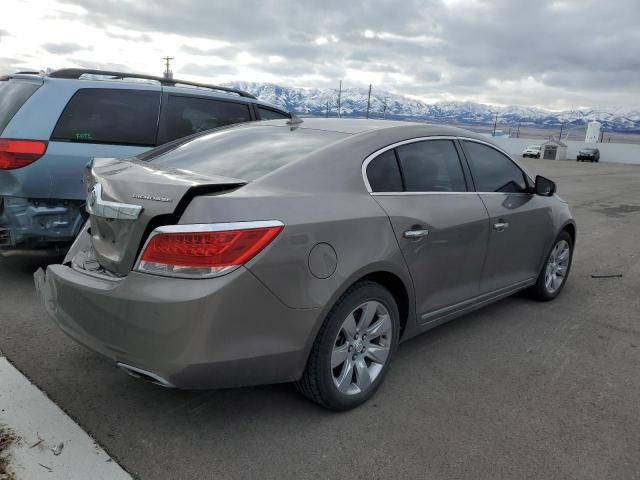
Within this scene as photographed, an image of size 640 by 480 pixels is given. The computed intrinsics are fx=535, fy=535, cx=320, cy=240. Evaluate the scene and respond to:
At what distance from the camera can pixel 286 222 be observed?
246 cm

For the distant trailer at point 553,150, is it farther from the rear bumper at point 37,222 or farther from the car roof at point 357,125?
the rear bumper at point 37,222

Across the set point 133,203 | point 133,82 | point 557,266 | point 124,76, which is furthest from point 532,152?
point 133,203

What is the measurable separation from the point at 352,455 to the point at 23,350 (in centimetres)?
225

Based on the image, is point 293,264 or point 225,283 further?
point 293,264

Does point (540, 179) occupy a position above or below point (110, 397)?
above

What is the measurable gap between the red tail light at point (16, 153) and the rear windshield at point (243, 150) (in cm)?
154

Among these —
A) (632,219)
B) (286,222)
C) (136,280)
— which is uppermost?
(286,222)

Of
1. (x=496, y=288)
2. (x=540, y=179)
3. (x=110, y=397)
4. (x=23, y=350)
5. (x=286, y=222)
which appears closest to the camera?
(x=286, y=222)

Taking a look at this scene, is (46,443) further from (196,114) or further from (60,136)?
(196,114)

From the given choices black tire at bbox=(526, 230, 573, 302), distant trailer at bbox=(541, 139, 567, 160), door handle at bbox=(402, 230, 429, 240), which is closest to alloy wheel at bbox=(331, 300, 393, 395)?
door handle at bbox=(402, 230, 429, 240)

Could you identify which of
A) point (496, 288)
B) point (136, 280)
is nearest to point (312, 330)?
point (136, 280)

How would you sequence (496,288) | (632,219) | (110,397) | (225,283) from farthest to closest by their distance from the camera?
1. (632,219)
2. (496,288)
3. (110,397)
4. (225,283)

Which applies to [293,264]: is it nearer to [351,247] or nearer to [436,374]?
[351,247]

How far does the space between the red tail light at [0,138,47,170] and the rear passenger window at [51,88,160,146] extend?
0.71 ft
